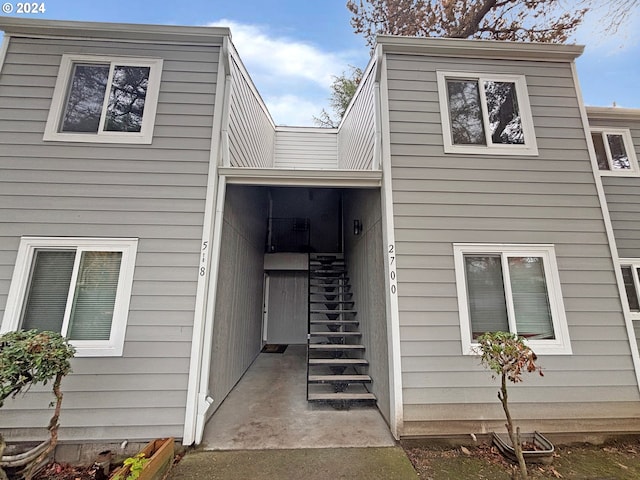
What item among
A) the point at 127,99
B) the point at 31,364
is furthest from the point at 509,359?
the point at 127,99

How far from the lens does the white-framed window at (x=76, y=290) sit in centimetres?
296

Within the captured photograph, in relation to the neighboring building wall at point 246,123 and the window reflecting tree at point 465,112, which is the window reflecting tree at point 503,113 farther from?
the neighboring building wall at point 246,123

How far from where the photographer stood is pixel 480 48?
3.85 m

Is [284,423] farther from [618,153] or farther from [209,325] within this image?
[618,153]

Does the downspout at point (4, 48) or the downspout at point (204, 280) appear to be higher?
the downspout at point (4, 48)

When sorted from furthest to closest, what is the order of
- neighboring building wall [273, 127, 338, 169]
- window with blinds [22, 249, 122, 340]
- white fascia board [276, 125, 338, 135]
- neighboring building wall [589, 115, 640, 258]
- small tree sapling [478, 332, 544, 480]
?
white fascia board [276, 125, 338, 135] < neighboring building wall [273, 127, 338, 169] < neighboring building wall [589, 115, 640, 258] < window with blinds [22, 249, 122, 340] < small tree sapling [478, 332, 544, 480]

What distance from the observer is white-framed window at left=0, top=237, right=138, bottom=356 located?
2959 millimetres

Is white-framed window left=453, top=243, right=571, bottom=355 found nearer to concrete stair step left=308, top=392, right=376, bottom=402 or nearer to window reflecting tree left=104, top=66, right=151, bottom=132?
concrete stair step left=308, top=392, right=376, bottom=402

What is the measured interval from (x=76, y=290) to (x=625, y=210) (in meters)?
7.57

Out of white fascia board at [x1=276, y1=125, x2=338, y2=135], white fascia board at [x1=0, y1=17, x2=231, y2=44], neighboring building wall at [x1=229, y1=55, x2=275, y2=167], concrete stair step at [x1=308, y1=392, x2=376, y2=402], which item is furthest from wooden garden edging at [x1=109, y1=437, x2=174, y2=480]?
white fascia board at [x1=276, y1=125, x2=338, y2=135]

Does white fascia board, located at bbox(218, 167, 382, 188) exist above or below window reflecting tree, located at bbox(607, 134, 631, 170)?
below

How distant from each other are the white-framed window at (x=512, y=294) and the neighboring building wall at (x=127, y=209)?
10.2 ft

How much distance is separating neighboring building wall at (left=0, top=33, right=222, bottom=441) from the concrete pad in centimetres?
63

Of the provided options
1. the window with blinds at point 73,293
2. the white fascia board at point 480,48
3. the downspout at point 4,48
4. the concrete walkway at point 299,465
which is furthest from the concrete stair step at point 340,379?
the downspout at point 4,48
